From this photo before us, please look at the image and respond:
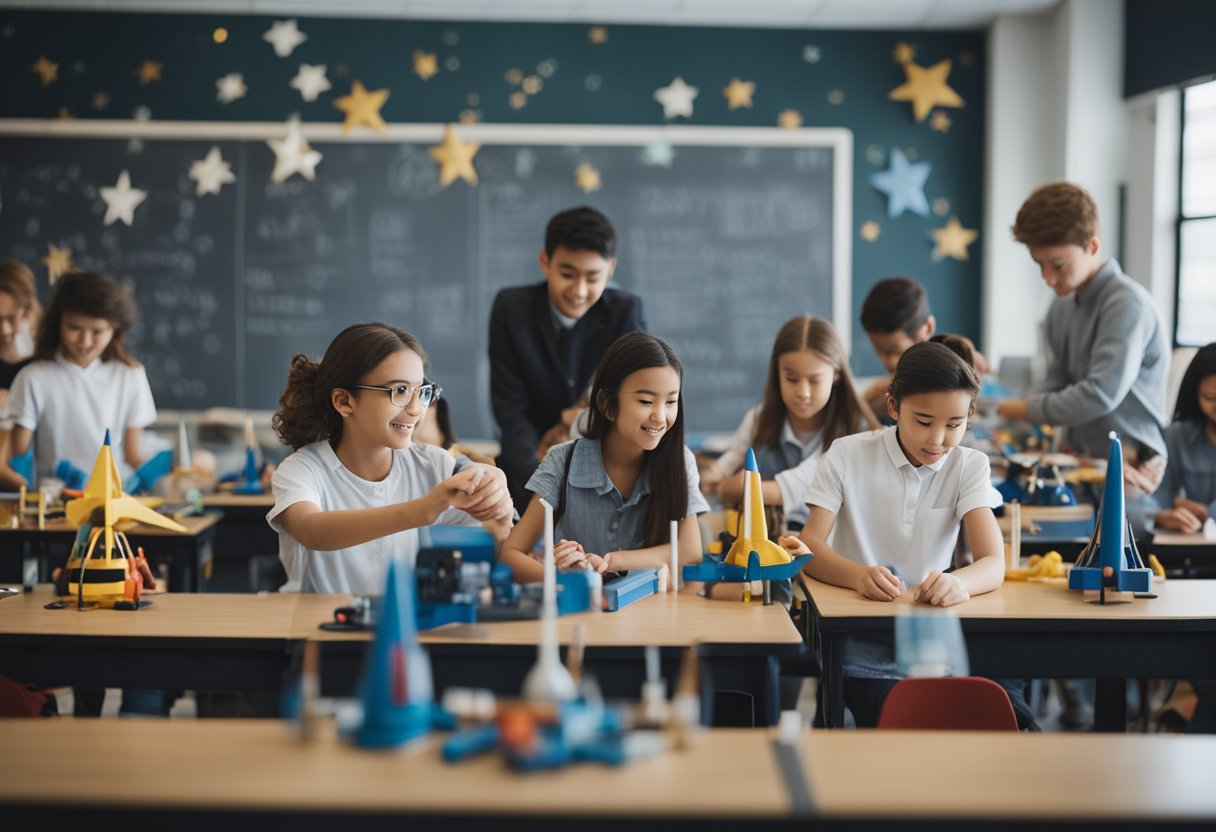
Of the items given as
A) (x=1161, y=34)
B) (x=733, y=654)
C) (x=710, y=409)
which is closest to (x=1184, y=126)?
(x=1161, y=34)

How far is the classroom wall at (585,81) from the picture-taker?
5961 millimetres

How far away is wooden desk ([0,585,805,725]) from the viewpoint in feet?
6.72

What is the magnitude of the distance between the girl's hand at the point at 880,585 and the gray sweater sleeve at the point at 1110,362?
161 centimetres

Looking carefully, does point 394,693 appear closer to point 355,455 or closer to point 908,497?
point 355,455

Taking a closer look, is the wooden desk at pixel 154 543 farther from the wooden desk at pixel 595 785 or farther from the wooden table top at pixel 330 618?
the wooden desk at pixel 595 785

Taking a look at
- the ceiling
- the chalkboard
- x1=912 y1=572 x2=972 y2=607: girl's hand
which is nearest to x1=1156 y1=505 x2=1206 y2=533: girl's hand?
x1=912 y1=572 x2=972 y2=607: girl's hand

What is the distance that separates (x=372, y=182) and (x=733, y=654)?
4483mm

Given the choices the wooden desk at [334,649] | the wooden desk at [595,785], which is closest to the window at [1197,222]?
the wooden desk at [334,649]

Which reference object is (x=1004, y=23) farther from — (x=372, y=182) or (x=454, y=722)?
(x=454, y=722)

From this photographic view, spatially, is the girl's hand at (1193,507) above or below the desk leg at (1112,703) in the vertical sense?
above

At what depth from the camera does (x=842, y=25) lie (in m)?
6.10

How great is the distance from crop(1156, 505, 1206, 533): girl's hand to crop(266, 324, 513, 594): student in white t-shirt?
205 centimetres

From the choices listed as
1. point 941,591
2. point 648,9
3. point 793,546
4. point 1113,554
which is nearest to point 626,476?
point 793,546

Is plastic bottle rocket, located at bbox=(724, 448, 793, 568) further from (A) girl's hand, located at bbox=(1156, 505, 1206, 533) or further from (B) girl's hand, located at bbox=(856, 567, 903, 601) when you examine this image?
(A) girl's hand, located at bbox=(1156, 505, 1206, 533)
